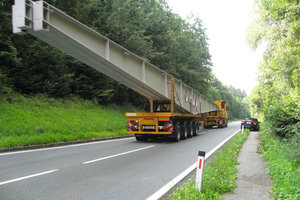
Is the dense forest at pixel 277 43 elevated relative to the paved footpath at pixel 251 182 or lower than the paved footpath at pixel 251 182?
elevated

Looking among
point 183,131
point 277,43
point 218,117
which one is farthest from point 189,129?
point 218,117

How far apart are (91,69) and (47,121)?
924 centimetres

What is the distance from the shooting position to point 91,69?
21766mm

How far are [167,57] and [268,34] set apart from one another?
1655 cm

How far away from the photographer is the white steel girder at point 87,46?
22.4 feet

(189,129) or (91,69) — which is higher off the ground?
(91,69)

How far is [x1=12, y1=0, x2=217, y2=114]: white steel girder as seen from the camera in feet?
22.4

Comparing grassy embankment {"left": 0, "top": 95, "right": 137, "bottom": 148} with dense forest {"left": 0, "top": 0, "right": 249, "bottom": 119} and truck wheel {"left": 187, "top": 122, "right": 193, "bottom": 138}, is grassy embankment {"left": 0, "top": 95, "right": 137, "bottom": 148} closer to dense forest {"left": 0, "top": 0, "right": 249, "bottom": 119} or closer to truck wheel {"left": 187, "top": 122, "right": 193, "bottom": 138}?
dense forest {"left": 0, "top": 0, "right": 249, "bottom": 119}

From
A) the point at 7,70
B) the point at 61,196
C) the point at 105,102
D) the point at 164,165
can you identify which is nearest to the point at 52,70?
the point at 7,70

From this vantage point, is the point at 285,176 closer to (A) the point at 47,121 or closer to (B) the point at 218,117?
(A) the point at 47,121

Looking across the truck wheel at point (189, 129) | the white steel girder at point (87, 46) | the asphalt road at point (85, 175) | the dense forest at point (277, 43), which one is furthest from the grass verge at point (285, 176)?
the truck wheel at point (189, 129)

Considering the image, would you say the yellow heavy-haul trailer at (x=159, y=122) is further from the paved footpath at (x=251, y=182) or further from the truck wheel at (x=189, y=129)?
the paved footpath at (x=251, y=182)

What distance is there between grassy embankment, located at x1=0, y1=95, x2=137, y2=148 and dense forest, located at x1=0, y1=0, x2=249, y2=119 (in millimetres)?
1220

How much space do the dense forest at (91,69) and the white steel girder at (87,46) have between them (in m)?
8.30
